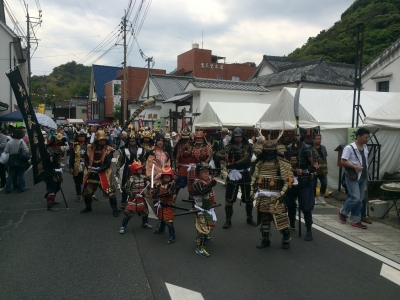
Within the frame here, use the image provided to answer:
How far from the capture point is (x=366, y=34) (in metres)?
34.3

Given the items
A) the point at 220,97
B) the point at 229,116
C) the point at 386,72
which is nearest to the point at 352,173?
the point at 229,116

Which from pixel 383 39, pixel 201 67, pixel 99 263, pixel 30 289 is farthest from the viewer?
pixel 201 67

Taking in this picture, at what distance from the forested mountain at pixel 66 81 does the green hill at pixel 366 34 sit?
4425 centimetres

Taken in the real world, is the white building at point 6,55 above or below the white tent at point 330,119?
above

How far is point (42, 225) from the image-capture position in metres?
7.06

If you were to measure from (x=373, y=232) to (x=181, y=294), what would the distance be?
14.7 ft

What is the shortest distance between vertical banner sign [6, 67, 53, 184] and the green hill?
2781 centimetres

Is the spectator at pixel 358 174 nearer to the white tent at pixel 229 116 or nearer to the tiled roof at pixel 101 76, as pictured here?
the white tent at pixel 229 116

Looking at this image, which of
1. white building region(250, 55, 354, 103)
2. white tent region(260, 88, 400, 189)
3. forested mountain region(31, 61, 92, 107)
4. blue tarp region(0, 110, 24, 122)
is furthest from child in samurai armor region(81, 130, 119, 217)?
forested mountain region(31, 61, 92, 107)

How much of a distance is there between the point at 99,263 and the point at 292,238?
3.35 m

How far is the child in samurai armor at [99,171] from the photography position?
305 inches

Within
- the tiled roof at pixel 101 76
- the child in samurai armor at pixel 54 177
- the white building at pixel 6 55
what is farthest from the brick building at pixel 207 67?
the child in samurai armor at pixel 54 177

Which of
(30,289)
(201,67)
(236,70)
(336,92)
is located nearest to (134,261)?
(30,289)

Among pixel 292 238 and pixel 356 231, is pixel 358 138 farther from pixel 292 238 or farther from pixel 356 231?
pixel 292 238
